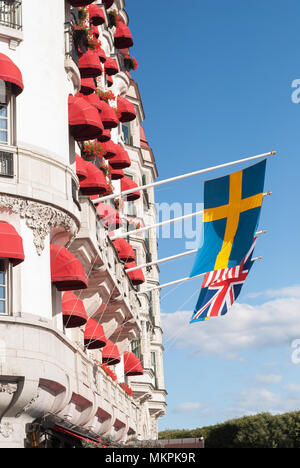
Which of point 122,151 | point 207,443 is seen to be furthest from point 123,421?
point 207,443

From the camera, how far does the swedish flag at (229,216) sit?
2606cm

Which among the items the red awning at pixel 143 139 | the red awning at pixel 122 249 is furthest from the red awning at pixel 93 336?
the red awning at pixel 143 139

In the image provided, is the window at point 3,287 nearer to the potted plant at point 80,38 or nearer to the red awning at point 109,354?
the potted plant at point 80,38

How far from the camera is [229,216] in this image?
26531 mm

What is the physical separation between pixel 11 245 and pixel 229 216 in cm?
803

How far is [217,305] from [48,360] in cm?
825

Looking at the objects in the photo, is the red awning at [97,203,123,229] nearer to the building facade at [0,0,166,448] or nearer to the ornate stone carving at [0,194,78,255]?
the building facade at [0,0,166,448]

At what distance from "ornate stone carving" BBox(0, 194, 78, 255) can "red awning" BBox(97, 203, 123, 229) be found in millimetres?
8977

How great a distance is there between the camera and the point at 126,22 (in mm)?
47344

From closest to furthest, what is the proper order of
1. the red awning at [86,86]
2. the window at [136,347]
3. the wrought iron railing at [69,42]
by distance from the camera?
1. the wrought iron railing at [69,42]
2. the red awning at [86,86]
3. the window at [136,347]

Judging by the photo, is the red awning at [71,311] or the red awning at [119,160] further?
the red awning at [119,160]

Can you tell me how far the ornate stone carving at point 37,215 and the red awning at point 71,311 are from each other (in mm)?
2383

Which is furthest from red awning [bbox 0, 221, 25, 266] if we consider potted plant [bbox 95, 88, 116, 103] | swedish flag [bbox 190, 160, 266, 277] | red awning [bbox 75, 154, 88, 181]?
potted plant [bbox 95, 88, 116, 103]

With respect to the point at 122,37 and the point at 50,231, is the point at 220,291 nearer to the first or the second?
the point at 50,231
